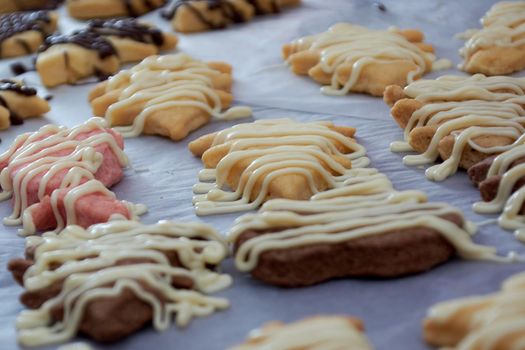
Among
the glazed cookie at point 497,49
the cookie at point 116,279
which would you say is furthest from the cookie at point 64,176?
the glazed cookie at point 497,49

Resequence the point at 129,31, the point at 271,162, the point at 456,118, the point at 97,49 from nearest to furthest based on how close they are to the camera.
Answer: the point at 271,162 → the point at 456,118 → the point at 97,49 → the point at 129,31

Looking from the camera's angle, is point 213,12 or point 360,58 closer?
point 360,58

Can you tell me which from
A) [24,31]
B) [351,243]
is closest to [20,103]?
[24,31]

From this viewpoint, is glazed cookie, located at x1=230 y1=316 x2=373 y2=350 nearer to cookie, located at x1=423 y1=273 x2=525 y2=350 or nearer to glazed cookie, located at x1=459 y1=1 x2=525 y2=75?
cookie, located at x1=423 y1=273 x2=525 y2=350

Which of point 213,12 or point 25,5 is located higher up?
point 213,12

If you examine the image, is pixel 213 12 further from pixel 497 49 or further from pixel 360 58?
pixel 497 49

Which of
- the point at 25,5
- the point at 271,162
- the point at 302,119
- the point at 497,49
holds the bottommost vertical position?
the point at 25,5

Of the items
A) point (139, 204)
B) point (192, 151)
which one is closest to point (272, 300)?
point (139, 204)

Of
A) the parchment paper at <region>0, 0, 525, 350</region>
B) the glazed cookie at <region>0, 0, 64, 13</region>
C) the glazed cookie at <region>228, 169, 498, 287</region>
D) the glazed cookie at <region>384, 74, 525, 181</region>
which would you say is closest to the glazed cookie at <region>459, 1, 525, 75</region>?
the parchment paper at <region>0, 0, 525, 350</region>
